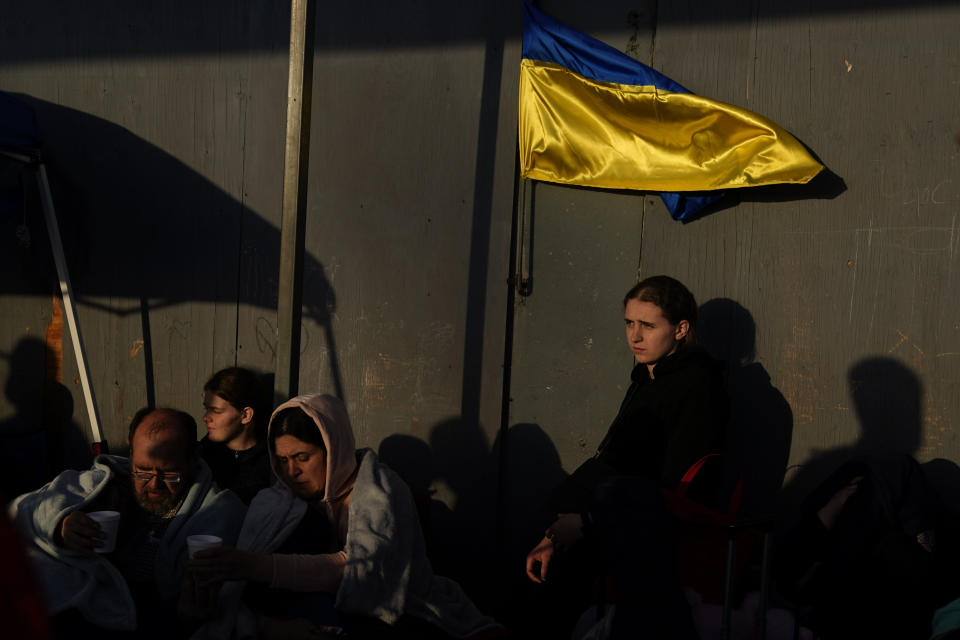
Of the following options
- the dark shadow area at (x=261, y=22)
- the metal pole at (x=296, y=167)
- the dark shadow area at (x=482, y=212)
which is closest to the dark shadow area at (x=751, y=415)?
the dark shadow area at (x=482, y=212)

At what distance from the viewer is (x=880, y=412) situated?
362cm

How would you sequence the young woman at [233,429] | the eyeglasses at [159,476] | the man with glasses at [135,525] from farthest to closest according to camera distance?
the young woman at [233,429] < the eyeglasses at [159,476] < the man with glasses at [135,525]

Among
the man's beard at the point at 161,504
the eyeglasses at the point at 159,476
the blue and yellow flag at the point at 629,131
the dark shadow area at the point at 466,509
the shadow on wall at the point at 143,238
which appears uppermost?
the blue and yellow flag at the point at 629,131

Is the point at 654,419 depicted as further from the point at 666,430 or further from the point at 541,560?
the point at 541,560

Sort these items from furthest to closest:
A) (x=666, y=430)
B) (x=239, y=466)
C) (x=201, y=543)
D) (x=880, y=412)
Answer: (x=239, y=466) → (x=880, y=412) → (x=666, y=430) → (x=201, y=543)

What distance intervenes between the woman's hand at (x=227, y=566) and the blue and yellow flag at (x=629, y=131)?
2110mm

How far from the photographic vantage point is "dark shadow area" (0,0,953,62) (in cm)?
378

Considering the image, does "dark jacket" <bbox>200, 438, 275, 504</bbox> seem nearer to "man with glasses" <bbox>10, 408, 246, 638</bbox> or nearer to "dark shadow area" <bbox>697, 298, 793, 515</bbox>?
"man with glasses" <bbox>10, 408, 246, 638</bbox>

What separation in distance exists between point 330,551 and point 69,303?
2204mm

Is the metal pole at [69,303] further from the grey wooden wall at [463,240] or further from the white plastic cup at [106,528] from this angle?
the white plastic cup at [106,528]

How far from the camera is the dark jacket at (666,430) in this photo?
10.4 feet

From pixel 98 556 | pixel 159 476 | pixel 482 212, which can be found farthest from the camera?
pixel 482 212

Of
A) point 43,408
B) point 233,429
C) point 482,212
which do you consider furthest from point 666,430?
point 43,408

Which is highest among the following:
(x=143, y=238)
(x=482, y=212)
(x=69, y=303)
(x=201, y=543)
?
(x=482, y=212)
